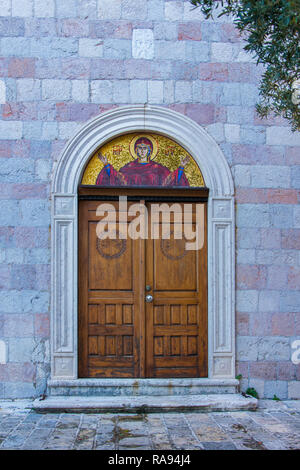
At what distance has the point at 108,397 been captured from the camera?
5.29 meters

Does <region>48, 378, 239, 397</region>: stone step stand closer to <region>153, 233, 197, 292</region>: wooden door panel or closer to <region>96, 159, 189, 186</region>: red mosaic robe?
<region>153, 233, 197, 292</region>: wooden door panel

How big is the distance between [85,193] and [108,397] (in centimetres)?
235

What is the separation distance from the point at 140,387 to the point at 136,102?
131 inches

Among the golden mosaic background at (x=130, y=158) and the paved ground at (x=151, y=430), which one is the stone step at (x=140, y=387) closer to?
the paved ground at (x=151, y=430)

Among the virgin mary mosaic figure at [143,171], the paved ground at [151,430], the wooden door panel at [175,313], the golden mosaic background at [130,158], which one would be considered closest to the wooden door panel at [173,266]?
the wooden door panel at [175,313]

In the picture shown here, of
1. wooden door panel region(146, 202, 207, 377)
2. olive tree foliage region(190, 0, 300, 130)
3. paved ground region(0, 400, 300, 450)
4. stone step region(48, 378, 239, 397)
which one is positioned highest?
olive tree foliage region(190, 0, 300, 130)

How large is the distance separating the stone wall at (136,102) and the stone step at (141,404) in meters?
0.35

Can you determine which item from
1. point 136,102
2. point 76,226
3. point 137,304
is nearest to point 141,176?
point 136,102

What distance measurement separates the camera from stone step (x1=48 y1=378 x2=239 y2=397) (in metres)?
5.34

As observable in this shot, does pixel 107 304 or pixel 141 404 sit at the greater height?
pixel 107 304

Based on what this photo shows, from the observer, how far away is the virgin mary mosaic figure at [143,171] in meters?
5.68

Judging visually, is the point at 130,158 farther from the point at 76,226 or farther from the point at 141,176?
the point at 76,226

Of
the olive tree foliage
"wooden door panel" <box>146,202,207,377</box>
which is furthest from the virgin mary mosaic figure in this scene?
the olive tree foliage

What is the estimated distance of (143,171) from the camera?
18.8ft
